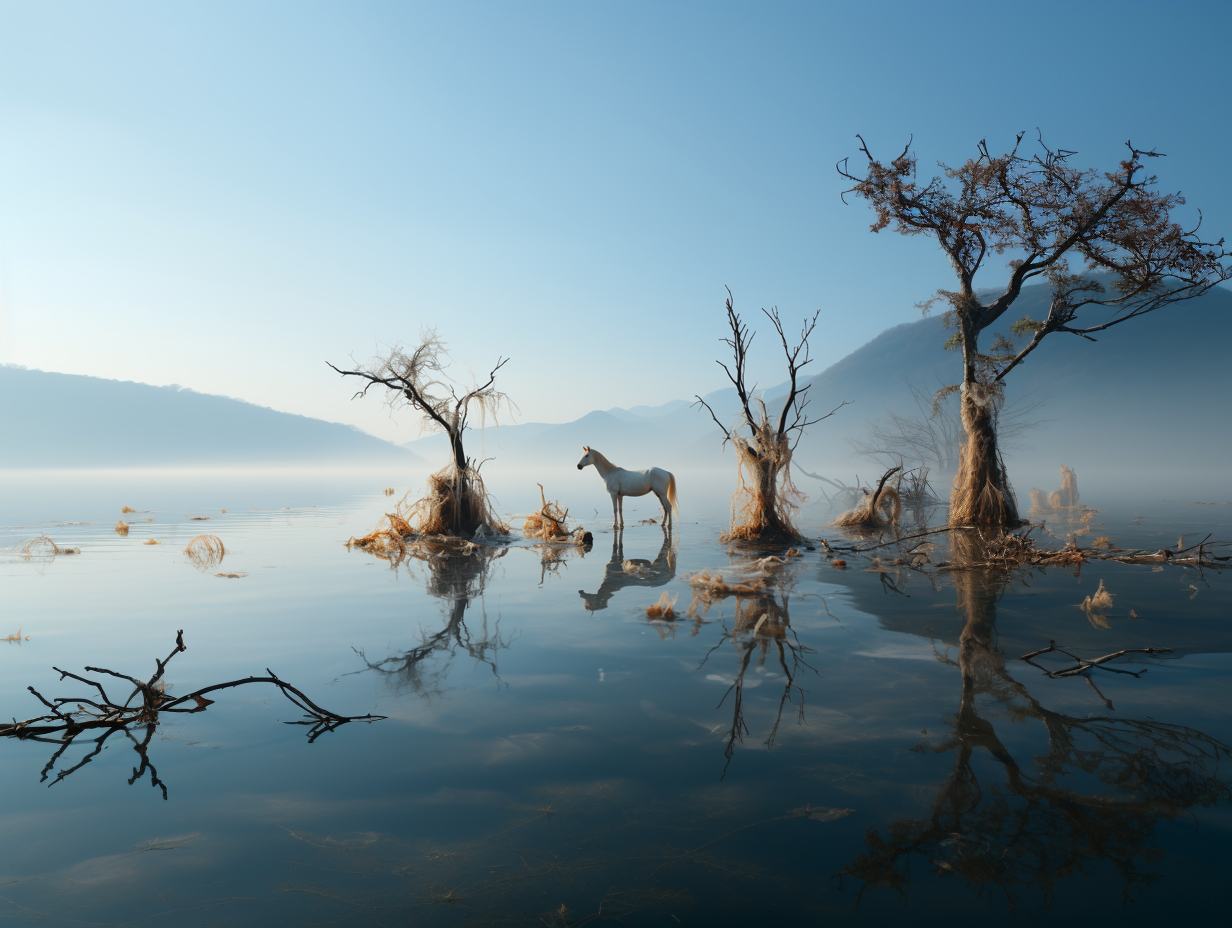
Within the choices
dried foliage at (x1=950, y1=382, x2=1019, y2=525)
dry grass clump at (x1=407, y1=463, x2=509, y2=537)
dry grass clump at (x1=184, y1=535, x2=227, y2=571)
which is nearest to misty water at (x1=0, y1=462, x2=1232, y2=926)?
dry grass clump at (x1=184, y1=535, x2=227, y2=571)

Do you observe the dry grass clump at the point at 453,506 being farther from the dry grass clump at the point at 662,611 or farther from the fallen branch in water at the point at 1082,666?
the fallen branch in water at the point at 1082,666

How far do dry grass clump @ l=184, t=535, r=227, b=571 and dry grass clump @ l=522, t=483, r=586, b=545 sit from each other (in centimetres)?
688

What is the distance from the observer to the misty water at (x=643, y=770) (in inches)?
110

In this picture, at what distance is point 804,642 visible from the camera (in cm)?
650

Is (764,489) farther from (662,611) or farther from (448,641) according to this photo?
(448,641)

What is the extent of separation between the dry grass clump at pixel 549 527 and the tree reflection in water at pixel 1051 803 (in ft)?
38.6

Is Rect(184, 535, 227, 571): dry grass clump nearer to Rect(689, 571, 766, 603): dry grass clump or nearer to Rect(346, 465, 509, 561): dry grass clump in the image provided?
Rect(346, 465, 509, 561): dry grass clump

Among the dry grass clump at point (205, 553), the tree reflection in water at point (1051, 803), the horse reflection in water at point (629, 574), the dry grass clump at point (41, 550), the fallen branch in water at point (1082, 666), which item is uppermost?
the dry grass clump at point (41, 550)

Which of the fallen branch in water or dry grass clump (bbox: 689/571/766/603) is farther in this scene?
dry grass clump (bbox: 689/571/766/603)

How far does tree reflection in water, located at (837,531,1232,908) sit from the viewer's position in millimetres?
2859

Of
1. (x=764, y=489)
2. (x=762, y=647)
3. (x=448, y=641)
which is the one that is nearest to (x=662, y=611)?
(x=762, y=647)

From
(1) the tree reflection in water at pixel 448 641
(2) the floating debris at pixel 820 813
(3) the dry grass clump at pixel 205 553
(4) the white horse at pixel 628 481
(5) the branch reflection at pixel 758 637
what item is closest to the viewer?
(2) the floating debris at pixel 820 813

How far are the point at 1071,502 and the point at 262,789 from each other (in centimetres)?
2790

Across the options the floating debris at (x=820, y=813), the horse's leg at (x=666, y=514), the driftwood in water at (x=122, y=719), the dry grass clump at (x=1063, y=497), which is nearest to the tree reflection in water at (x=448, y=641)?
the driftwood in water at (x=122, y=719)
